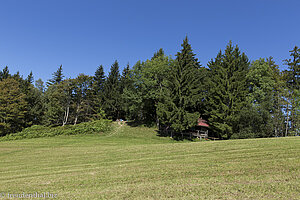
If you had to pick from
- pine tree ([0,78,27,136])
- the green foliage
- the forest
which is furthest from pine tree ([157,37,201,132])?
pine tree ([0,78,27,136])

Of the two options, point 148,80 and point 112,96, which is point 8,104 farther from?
point 148,80

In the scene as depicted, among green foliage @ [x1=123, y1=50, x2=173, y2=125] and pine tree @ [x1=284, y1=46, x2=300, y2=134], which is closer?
pine tree @ [x1=284, y1=46, x2=300, y2=134]

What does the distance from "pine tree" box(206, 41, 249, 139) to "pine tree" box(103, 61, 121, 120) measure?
25.0 metres

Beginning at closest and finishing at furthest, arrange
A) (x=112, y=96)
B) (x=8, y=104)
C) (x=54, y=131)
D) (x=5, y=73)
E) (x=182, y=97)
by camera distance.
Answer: (x=182, y=97) < (x=54, y=131) < (x=8, y=104) < (x=112, y=96) < (x=5, y=73)

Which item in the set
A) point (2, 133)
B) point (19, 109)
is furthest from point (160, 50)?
point (2, 133)

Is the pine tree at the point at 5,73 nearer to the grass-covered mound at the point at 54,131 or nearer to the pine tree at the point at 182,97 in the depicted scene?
the grass-covered mound at the point at 54,131

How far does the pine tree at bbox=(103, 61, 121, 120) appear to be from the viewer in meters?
44.5

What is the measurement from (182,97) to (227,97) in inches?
263

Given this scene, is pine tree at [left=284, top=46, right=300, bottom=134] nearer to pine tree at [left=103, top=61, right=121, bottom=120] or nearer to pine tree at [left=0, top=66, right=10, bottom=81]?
pine tree at [left=103, top=61, right=121, bottom=120]

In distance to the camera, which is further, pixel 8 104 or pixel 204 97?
pixel 8 104

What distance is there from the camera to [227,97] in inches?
1016

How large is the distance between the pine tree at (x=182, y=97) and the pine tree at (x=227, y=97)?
2.78 meters

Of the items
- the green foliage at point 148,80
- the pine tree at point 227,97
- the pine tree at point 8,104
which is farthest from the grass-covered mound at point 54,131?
the pine tree at point 227,97

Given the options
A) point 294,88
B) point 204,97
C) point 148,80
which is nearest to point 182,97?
point 204,97
